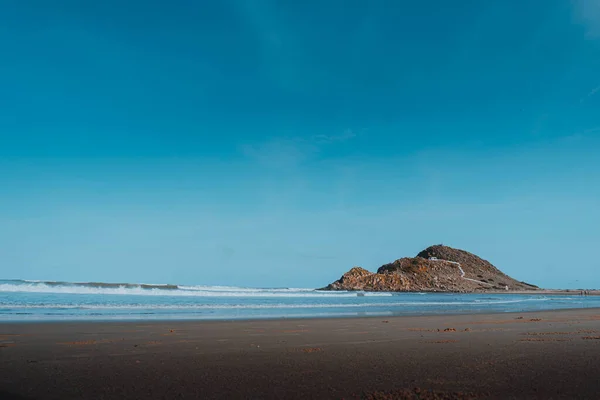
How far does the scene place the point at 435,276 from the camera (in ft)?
367

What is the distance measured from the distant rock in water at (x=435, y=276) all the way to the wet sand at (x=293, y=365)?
297 feet

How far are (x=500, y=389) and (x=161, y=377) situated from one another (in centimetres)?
534

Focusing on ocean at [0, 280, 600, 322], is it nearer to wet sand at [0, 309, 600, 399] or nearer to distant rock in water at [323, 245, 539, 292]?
wet sand at [0, 309, 600, 399]

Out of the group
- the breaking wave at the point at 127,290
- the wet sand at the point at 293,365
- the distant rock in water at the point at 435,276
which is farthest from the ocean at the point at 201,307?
the distant rock in water at the point at 435,276

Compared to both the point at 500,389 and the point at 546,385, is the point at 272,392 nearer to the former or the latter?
the point at 500,389

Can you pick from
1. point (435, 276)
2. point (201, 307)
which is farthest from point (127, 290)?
point (435, 276)

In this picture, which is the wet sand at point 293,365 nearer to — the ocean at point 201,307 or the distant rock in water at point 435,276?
the ocean at point 201,307

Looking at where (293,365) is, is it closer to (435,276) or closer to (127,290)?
(127,290)

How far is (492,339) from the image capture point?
12.4m

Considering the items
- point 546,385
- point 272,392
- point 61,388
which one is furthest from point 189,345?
point 546,385

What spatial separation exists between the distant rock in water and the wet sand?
90613 millimetres

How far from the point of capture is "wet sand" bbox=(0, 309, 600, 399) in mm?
6020

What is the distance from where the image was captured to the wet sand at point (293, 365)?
19.7 ft

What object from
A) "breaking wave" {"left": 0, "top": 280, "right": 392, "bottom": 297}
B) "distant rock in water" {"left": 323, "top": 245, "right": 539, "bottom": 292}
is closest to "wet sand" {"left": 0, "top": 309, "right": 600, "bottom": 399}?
"breaking wave" {"left": 0, "top": 280, "right": 392, "bottom": 297}
